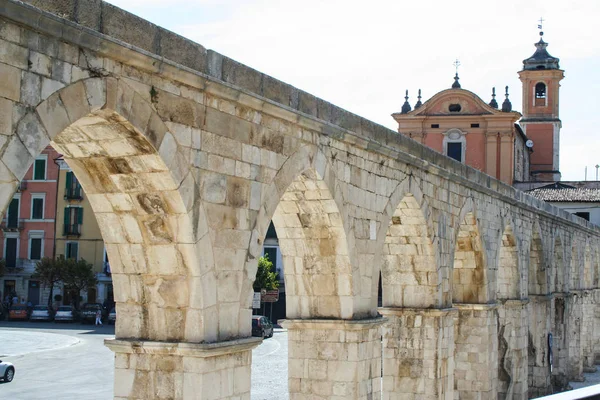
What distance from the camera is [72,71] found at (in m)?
6.51

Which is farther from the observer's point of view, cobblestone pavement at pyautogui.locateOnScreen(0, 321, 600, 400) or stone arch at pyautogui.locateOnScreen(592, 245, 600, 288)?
stone arch at pyautogui.locateOnScreen(592, 245, 600, 288)

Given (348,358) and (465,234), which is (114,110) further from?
(465,234)

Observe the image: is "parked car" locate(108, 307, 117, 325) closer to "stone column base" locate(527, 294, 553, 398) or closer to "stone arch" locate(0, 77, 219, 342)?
"stone column base" locate(527, 294, 553, 398)

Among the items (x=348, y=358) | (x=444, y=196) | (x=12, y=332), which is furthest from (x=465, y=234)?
(x=12, y=332)

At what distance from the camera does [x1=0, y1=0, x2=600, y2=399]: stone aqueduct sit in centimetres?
654

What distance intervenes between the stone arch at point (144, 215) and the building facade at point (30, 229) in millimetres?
31549

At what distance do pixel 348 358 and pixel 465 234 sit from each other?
6.39 meters

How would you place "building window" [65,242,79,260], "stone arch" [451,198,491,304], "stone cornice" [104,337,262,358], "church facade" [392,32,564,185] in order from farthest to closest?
1. "church facade" [392,32,564,185]
2. "building window" [65,242,79,260]
3. "stone arch" [451,198,491,304]
4. "stone cornice" [104,337,262,358]

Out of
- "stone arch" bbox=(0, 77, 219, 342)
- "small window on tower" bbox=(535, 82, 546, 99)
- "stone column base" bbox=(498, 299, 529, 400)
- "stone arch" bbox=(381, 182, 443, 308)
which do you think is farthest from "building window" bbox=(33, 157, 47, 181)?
"stone arch" bbox=(0, 77, 219, 342)

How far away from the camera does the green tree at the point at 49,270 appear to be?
37.2 metres

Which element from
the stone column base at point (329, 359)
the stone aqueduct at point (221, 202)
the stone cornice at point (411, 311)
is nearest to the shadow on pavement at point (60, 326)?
the stone cornice at point (411, 311)

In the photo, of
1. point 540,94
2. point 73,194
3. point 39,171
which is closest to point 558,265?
point 73,194

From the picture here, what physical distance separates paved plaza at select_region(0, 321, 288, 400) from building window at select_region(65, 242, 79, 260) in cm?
732

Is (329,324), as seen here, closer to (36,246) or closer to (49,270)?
(49,270)
